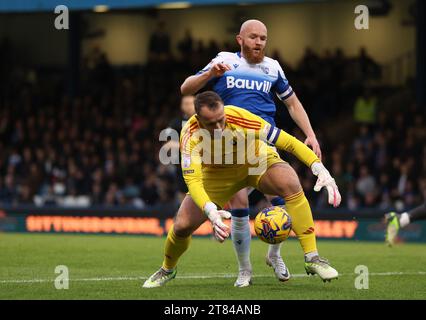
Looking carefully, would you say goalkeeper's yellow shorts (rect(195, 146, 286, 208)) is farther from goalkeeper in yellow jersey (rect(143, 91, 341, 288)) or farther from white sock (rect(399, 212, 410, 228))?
white sock (rect(399, 212, 410, 228))

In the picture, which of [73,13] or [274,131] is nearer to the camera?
[274,131]

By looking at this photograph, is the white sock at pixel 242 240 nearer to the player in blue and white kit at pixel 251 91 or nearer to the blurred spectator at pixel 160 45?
the player in blue and white kit at pixel 251 91

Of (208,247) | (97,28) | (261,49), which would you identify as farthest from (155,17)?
(261,49)

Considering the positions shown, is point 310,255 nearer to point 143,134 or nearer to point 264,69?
point 264,69

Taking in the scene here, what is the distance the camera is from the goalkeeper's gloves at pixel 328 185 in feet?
32.2

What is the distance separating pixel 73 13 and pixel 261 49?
17965 millimetres

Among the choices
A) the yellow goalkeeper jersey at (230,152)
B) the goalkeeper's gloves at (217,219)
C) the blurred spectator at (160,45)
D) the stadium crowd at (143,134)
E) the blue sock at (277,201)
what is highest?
the blurred spectator at (160,45)

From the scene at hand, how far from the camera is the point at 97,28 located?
33000 mm

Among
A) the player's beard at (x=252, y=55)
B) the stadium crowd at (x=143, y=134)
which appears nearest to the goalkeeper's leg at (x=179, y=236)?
the player's beard at (x=252, y=55)

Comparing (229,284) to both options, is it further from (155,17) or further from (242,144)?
(155,17)

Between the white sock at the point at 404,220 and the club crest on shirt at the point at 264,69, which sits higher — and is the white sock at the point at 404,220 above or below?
below

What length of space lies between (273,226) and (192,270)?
9.43 feet

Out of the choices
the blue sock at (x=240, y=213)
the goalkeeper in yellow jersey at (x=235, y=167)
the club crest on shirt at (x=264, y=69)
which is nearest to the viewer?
the goalkeeper in yellow jersey at (x=235, y=167)

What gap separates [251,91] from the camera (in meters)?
11.3
